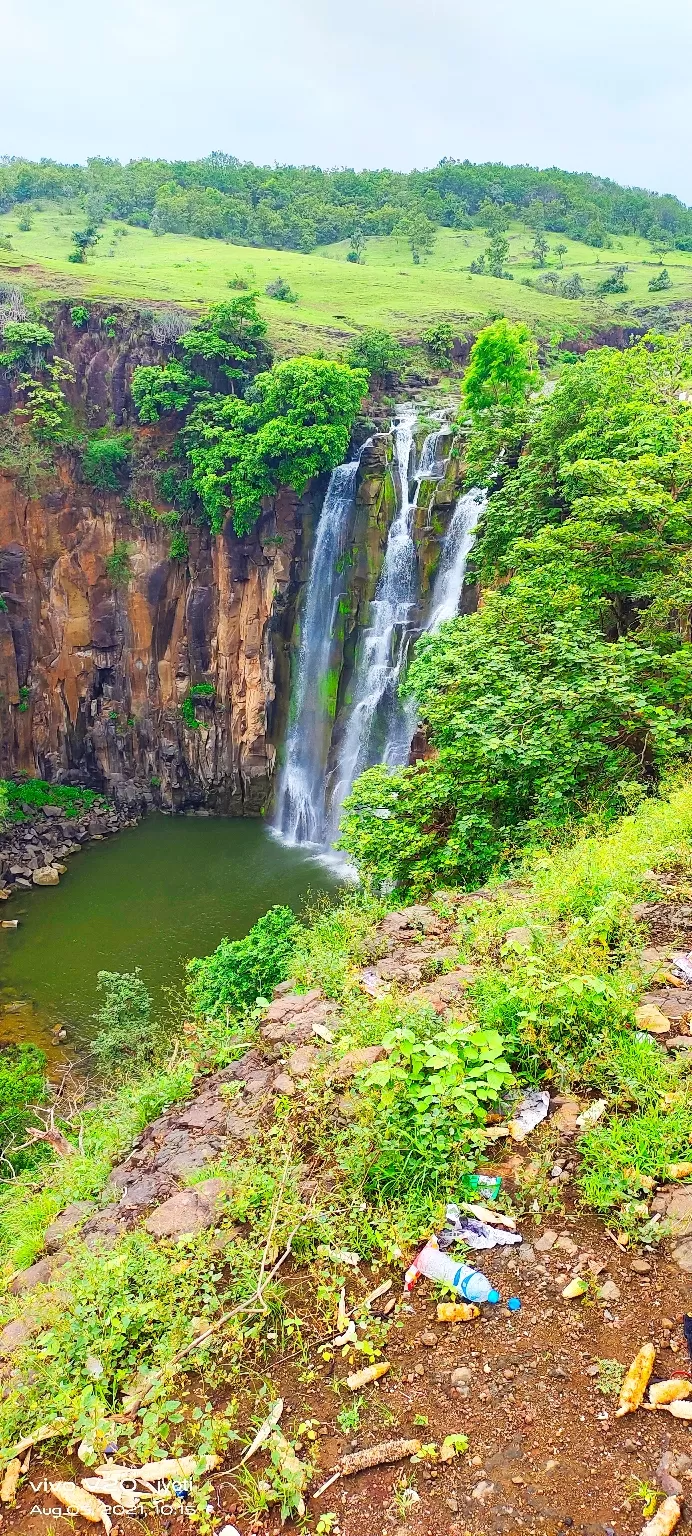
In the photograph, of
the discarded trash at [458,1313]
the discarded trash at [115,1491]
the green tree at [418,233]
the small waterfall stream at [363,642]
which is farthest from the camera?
the green tree at [418,233]

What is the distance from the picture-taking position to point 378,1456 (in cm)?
263

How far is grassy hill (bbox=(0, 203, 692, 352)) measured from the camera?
25.5 meters

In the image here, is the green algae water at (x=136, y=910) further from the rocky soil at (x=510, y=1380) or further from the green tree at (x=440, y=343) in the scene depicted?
the green tree at (x=440, y=343)

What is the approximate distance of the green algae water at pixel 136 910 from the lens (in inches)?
562

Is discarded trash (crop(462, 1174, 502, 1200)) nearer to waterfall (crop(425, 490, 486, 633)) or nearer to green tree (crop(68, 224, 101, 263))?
waterfall (crop(425, 490, 486, 633))

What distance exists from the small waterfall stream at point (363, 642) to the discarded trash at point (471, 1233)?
13.7 m

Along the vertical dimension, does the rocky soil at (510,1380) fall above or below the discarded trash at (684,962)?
below

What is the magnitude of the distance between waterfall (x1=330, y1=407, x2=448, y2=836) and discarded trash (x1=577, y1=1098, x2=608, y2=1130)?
13985 mm

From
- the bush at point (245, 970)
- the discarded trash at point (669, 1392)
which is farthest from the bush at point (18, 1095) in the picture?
the discarded trash at point (669, 1392)

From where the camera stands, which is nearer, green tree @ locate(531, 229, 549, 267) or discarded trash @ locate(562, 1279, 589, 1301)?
discarded trash @ locate(562, 1279, 589, 1301)

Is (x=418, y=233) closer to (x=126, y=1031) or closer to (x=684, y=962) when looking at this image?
(x=126, y=1031)

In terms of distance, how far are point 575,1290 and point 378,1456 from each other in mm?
884

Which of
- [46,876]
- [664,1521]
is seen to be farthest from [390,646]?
[664,1521]

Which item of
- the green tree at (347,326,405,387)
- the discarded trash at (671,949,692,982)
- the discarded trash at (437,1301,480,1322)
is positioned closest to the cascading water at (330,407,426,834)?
the green tree at (347,326,405,387)
